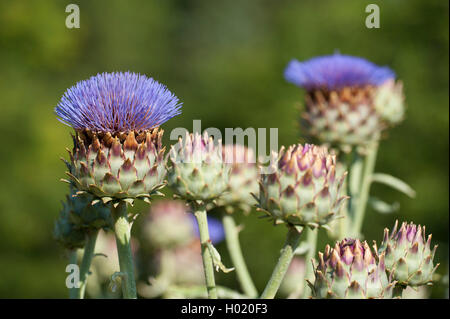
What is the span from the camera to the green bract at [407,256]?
4.33 feet

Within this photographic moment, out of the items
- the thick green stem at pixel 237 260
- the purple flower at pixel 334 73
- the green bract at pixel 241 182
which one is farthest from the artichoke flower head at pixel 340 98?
the thick green stem at pixel 237 260

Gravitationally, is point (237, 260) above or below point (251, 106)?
below

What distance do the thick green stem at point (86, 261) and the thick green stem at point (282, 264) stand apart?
52 centimetres

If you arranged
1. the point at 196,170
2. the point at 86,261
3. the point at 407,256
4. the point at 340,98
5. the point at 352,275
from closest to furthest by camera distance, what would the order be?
the point at 352,275
the point at 407,256
the point at 196,170
the point at 86,261
the point at 340,98

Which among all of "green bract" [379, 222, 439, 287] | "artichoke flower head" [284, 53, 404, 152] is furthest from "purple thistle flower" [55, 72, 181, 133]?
"artichoke flower head" [284, 53, 404, 152]

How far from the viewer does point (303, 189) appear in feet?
4.44

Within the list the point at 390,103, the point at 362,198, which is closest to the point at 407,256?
the point at 362,198

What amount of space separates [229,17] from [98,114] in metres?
15.0

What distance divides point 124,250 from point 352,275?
22.2 inches

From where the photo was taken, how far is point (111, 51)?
13102 millimetres

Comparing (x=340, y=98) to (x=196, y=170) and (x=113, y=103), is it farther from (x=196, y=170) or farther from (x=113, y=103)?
(x=113, y=103)

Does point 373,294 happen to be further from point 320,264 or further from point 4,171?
point 4,171
